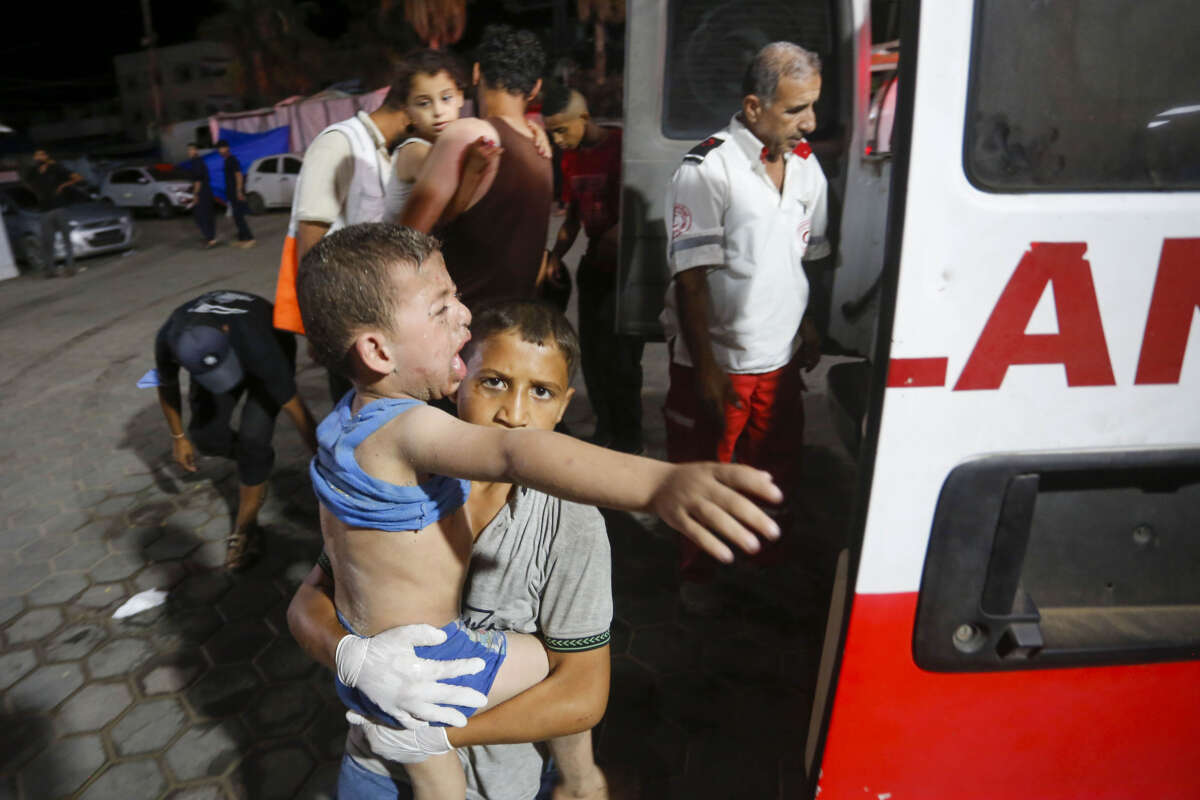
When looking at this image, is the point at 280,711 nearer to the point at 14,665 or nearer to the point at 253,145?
the point at 14,665

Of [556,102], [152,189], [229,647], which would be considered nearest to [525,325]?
[229,647]

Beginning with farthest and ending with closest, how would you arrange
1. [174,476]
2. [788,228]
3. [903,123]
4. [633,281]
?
[174,476], [633,281], [788,228], [903,123]

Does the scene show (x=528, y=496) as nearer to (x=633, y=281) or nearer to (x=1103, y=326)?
(x=1103, y=326)

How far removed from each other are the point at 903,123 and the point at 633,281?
189 centimetres

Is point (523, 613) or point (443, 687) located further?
Result: point (523, 613)

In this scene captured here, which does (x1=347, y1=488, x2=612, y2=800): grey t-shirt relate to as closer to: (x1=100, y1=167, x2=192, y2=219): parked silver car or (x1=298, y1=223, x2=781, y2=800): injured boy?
(x1=298, y1=223, x2=781, y2=800): injured boy

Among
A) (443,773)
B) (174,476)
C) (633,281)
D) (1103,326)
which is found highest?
(1103,326)

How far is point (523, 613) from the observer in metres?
1.33

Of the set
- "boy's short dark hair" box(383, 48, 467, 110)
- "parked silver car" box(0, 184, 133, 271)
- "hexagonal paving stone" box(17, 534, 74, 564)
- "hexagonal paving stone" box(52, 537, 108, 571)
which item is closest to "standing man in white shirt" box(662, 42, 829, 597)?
"boy's short dark hair" box(383, 48, 467, 110)

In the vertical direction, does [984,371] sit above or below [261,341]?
above

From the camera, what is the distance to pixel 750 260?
2.20 metres

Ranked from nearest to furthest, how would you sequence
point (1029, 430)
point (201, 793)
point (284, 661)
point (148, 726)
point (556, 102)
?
point (1029, 430), point (201, 793), point (148, 726), point (284, 661), point (556, 102)

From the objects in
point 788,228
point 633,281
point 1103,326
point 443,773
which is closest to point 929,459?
point 1103,326

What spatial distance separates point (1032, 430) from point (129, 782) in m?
2.49
